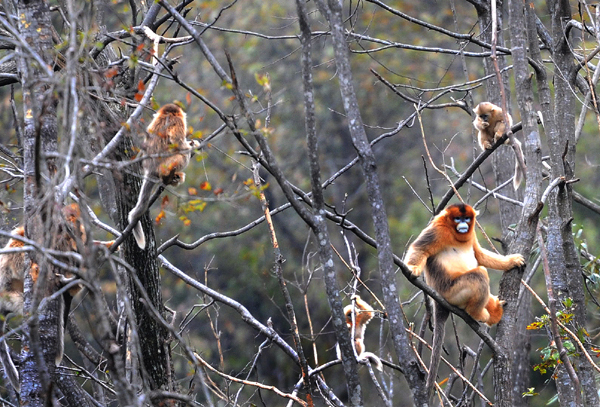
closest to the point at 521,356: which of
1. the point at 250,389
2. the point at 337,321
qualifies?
the point at 337,321

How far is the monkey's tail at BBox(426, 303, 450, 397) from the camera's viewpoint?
13.9ft

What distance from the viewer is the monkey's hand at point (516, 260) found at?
10.9 feet

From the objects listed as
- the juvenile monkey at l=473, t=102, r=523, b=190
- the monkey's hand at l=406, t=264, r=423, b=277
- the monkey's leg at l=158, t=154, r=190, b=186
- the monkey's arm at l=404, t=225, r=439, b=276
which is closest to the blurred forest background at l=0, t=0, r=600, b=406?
the juvenile monkey at l=473, t=102, r=523, b=190

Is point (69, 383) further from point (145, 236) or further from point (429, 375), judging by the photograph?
point (429, 375)

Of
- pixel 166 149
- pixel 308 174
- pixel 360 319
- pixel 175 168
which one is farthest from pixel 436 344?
pixel 308 174

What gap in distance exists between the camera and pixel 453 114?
14.2 metres

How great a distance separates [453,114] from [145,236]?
11046mm

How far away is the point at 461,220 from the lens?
16.0ft

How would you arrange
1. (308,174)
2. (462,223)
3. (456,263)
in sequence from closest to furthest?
(462,223)
(456,263)
(308,174)

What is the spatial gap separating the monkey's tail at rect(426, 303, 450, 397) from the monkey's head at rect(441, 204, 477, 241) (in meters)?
0.57

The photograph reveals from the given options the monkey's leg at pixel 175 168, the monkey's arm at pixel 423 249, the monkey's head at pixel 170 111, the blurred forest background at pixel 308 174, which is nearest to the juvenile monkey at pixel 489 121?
the monkey's arm at pixel 423 249

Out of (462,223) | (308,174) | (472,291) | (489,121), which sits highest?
(308,174)

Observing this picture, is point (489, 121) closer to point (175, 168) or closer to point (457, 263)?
point (457, 263)

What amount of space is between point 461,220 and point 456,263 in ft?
1.11
